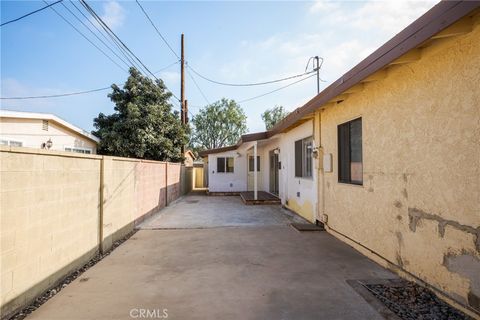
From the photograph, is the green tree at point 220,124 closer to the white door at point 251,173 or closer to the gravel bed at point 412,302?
the white door at point 251,173

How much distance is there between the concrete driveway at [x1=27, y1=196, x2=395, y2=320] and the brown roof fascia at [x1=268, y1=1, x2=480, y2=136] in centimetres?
276

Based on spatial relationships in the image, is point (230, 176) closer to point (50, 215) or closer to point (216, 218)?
point (216, 218)

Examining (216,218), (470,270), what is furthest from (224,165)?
(470,270)

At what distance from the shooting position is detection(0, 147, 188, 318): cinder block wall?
255 centimetres

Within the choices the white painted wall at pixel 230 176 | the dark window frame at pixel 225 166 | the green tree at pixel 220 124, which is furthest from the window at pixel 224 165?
the green tree at pixel 220 124

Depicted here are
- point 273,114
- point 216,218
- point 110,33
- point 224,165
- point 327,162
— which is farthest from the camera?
point 273,114

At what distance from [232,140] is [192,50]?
22295 millimetres

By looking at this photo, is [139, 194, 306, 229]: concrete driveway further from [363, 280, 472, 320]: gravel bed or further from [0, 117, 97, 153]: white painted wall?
[0, 117, 97, 153]: white painted wall

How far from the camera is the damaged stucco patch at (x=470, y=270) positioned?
7.93 ft

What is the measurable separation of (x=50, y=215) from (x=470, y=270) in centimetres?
466

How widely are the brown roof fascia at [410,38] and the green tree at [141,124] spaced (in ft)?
37.9

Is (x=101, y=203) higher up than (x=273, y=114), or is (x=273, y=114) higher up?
(x=273, y=114)

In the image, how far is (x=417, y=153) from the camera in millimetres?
3209

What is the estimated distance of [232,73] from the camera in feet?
50.1
